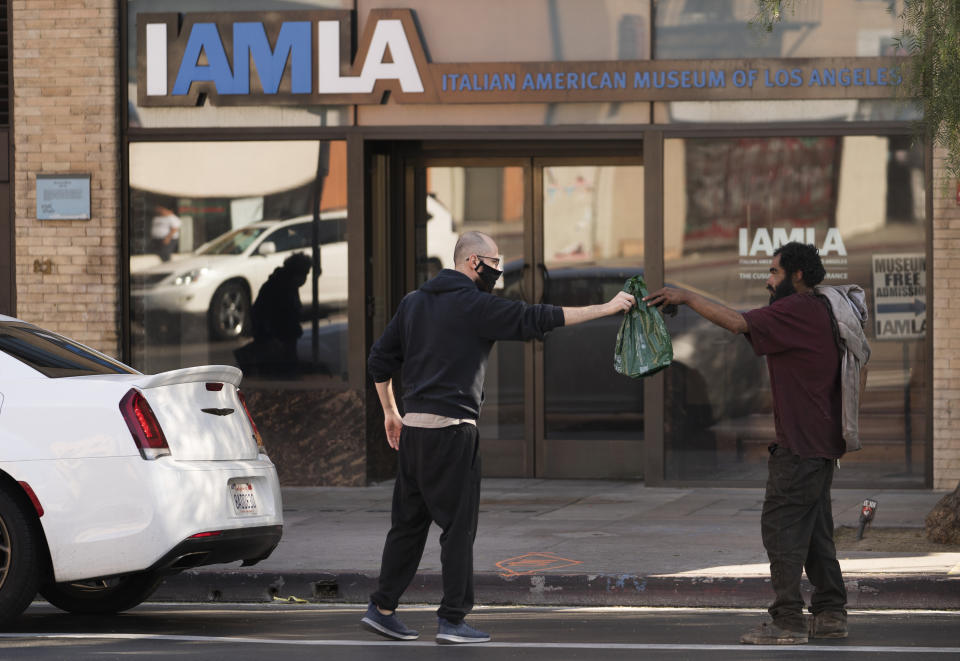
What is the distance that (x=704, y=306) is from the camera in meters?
7.07

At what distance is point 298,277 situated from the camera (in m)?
13.4

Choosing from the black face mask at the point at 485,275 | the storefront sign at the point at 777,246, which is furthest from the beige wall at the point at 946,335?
the black face mask at the point at 485,275

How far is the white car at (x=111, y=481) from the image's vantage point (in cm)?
738

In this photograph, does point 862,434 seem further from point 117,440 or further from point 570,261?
point 117,440

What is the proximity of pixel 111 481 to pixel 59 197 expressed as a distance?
670 cm

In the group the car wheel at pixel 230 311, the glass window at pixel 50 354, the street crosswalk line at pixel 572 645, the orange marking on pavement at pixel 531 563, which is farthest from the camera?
the car wheel at pixel 230 311

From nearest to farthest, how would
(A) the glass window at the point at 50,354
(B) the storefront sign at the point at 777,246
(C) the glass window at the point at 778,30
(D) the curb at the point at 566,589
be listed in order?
1. (A) the glass window at the point at 50,354
2. (D) the curb at the point at 566,589
3. (C) the glass window at the point at 778,30
4. (B) the storefront sign at the point at 777,246

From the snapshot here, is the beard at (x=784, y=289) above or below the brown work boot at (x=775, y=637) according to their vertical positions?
above

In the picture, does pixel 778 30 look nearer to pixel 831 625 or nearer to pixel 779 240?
pixel 779 240

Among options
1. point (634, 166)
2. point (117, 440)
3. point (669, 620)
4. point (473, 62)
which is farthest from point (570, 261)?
point (117, 440)

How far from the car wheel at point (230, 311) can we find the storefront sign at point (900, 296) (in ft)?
16.9

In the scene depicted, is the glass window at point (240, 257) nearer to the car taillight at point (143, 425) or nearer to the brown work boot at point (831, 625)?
the car taillight at point (143, 425)

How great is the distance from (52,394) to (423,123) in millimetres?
6173

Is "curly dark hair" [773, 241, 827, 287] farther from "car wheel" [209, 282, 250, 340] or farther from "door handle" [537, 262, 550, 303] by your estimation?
"car wheel" [209, 282, 250, 340]
